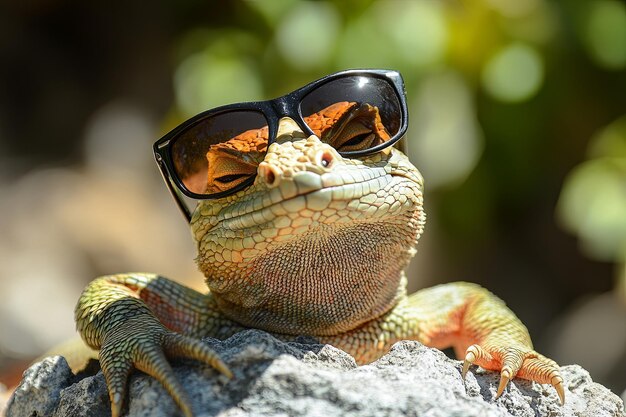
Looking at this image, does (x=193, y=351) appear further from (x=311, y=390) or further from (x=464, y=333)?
(x=464, y=333)

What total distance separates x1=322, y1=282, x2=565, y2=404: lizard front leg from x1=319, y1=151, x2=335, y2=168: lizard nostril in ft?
3.01

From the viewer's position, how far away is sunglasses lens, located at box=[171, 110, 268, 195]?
11.2 feet

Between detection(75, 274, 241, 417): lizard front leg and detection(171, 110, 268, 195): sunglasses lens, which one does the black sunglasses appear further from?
detection(75, 274, 241, 417): lizard front leg

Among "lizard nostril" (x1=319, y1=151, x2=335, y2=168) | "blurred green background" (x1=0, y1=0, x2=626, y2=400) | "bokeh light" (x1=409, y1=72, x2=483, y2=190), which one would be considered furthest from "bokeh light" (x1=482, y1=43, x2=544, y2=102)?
"lizard nostril" (x1=319, y1=151, x2=335, y2=168)

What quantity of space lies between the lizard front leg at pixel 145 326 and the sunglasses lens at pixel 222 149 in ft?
2.00

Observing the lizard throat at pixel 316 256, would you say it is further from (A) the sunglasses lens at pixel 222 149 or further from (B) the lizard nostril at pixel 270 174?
(A) the sunglasses lens at pixel 222 149

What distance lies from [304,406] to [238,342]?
0.45m

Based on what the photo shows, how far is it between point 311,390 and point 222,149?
1.28 m

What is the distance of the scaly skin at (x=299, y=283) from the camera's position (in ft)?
9.92

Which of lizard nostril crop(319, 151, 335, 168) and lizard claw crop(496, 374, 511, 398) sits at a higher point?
lizard nostril crop(319, 151, 335, 168)

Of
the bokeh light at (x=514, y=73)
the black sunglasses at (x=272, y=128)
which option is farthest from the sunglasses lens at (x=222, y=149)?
the bokeh light at (x=514, y=73)

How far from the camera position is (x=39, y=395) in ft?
10.7

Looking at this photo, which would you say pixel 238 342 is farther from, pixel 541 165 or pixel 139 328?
pixel 541 165

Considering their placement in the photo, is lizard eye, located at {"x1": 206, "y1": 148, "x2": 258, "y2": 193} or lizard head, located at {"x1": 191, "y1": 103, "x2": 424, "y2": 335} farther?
lizard eye, located at {"x1": 206, "y1": 148, "x2": 258, "y2": 193}
